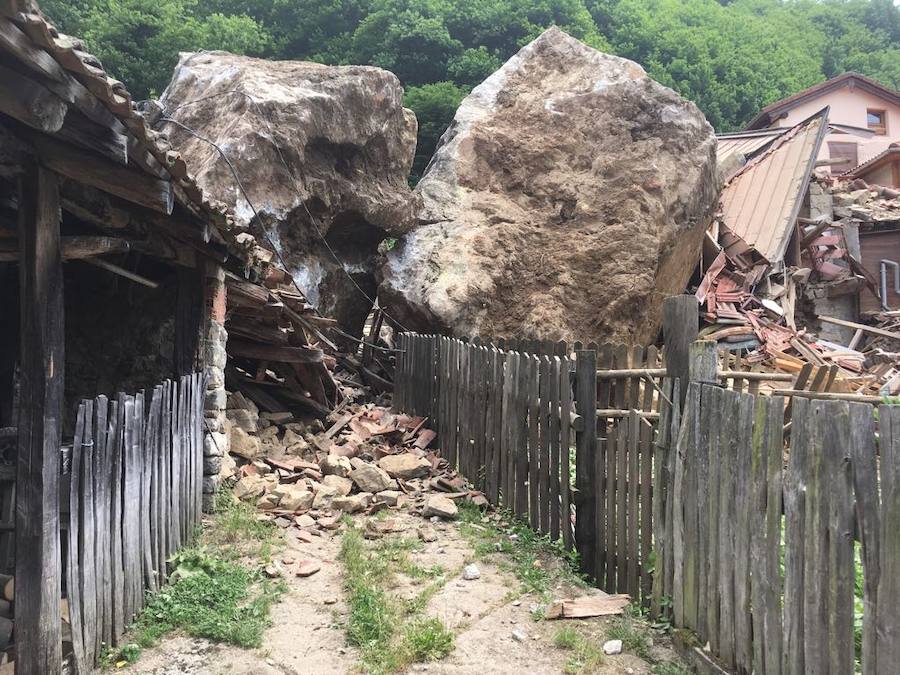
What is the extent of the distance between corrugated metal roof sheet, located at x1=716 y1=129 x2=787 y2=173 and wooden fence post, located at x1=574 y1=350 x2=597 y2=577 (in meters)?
18.7

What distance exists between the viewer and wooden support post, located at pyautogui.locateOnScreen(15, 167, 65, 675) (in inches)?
118

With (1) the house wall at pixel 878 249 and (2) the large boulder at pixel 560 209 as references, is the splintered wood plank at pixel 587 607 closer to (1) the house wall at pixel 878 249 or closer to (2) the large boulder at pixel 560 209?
(2) the large boulder at pixel 560 209

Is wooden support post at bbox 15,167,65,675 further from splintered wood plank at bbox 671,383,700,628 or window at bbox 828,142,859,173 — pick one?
window at bbox 828,142,859,173

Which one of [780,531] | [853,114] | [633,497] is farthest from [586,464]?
[853,114]

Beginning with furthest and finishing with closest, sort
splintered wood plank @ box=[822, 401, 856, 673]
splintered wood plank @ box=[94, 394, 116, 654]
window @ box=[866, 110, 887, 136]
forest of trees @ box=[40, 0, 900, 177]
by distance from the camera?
1. window @ box=[866, 110, 887, 136]
2. forest of trees @ box=[40, 0, 900, 177]
3. splintered wood plank @ box=[94, 394, 116, 654]
4. splintered wood plank @ box=[822, 401, 856, 673]

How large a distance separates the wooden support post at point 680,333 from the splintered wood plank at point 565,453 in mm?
1009

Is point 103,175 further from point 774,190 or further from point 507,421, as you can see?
point 774,190

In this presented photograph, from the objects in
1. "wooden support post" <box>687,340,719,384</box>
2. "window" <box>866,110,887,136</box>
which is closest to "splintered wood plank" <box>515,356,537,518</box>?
"wooden support post" <box>687,340,719,384</box>

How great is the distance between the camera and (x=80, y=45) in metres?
2.81

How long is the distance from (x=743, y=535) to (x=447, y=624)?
195 centimetres

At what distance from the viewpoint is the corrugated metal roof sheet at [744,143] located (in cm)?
2167

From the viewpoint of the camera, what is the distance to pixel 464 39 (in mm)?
25281

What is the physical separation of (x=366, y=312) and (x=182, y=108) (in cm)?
513

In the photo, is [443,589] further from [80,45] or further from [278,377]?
[278,377]
